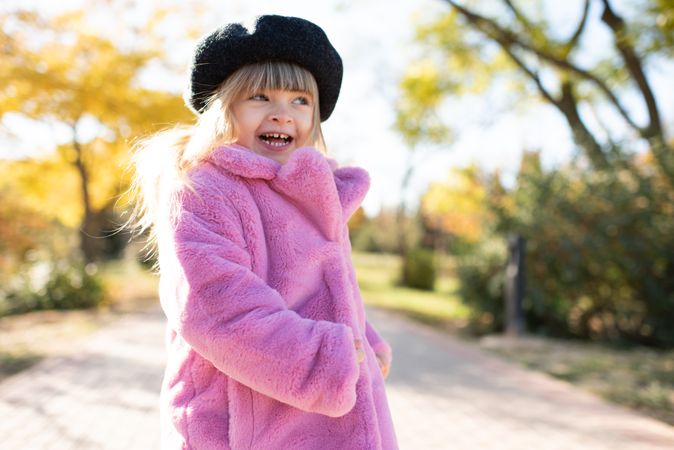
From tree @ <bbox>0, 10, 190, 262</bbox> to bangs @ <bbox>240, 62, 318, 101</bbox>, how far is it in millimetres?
5984

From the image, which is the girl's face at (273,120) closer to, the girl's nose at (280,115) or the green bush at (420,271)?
the girl's nose at (280,115)

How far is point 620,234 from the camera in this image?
30.2ft

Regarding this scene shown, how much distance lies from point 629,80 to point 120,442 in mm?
11057

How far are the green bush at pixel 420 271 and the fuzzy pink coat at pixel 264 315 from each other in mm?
20243

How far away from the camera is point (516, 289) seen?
9.20 meters

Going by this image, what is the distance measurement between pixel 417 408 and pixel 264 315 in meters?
4.48

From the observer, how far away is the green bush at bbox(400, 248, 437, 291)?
21.7 meters

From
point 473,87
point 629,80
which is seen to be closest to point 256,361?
point 629,80

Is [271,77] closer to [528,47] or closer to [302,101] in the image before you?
[302,101]

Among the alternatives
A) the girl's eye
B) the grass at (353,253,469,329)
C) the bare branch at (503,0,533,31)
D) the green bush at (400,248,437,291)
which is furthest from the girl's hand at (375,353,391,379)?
the green bush at (400,248,437,291)

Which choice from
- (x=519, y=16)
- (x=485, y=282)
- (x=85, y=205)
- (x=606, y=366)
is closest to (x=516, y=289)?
(x=485, y=282)

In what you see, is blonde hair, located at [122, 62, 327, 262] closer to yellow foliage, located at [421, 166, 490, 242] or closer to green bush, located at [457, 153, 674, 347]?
green bush, located at [457, 153, 674, 347]

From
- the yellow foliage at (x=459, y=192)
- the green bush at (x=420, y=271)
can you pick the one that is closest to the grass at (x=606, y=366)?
the green bush at (x=420, y=271)

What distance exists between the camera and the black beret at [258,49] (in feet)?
5.17
